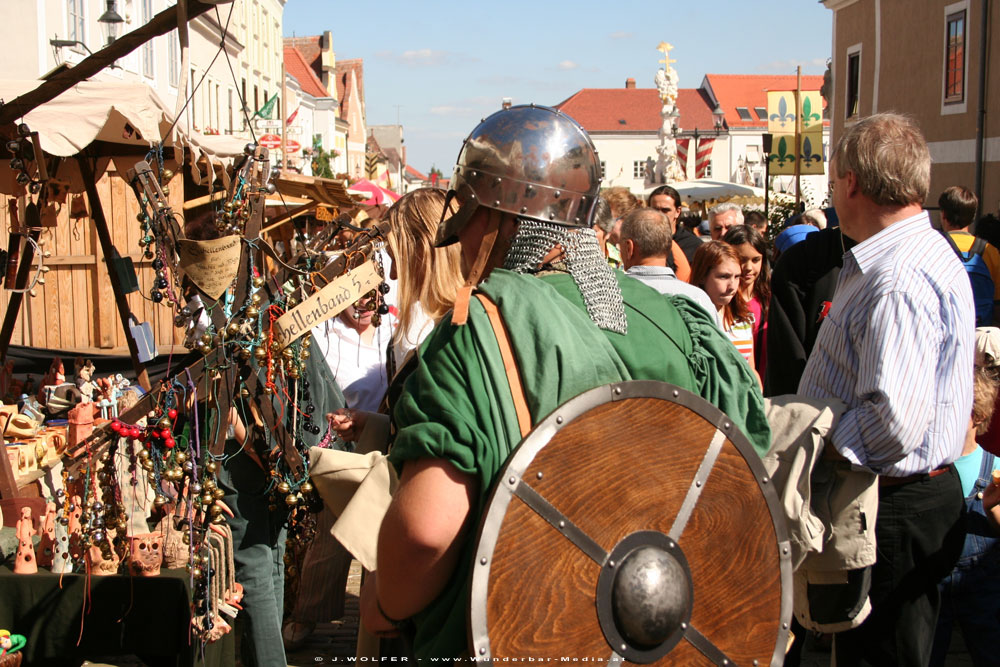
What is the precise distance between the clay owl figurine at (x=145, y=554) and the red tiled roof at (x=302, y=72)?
2251 inches

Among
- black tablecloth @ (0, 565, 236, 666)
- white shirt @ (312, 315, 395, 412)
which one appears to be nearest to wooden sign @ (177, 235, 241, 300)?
white shirt @ (312, 315, 395, 412)

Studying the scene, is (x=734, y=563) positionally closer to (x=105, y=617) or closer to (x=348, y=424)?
(x=348, y=424)

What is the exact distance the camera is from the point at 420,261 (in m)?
3.72

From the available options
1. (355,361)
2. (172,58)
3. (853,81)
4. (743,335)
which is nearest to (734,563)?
(355,361)

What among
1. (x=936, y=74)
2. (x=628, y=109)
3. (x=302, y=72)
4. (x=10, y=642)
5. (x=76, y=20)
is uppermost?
(x=628, y=109)

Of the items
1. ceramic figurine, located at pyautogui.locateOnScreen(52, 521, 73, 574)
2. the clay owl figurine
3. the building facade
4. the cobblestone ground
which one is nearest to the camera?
the clay owl figurine

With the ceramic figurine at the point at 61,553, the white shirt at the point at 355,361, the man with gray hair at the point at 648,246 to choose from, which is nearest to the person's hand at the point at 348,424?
the white shirt at the point at 355,361

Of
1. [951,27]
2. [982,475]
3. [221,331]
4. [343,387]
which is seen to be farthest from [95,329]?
[951,27]

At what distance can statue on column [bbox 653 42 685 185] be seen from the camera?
34.8 metres

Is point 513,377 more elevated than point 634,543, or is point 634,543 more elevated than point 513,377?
point 513,377

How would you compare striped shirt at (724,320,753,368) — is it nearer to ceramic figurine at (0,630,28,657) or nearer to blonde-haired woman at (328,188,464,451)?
blonde-haired woman at (328,188,464,451)

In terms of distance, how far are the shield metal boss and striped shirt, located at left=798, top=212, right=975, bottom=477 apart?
0.61m

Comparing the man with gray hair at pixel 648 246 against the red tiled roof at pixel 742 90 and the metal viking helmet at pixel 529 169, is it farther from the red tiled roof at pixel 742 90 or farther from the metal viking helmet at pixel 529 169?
the red tiled roof at pixel 742 90

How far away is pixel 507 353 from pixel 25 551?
8.76 ft
